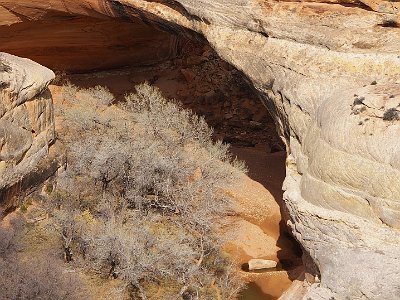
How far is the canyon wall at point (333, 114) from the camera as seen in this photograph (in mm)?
7855

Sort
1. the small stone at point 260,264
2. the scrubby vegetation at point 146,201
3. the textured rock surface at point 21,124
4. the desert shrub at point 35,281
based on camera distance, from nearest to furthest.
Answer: the desert shrub at point 35,281, the scrubby vegetation at point 146,201, the textured rock surface at point 21,124, the small stone at point 260,264

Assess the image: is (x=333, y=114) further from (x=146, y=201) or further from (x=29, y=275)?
(x=29, y=275)

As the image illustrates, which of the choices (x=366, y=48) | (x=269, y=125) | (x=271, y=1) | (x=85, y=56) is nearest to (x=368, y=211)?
(x=366, y=48)

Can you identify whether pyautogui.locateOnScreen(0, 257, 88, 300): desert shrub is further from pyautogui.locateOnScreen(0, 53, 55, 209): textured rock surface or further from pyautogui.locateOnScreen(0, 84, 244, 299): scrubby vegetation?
pyautogui.locateOnScreen(0, 53, 55, 209): textured rock surface

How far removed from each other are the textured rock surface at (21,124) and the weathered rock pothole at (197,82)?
14.8 ft

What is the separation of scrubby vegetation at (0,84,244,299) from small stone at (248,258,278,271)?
0.56 metres

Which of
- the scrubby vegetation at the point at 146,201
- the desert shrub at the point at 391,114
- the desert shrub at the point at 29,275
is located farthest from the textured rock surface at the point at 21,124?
the desert shrub at the point at 391,114

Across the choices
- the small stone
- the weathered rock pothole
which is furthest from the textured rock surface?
the small stone

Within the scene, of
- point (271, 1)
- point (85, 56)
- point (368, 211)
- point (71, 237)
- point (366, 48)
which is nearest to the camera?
point (368, 211)

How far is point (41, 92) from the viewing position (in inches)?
474

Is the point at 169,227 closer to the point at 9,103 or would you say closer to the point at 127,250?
the point at 127,250

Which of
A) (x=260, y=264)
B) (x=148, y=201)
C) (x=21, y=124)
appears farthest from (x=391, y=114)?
(x=21, y=124)

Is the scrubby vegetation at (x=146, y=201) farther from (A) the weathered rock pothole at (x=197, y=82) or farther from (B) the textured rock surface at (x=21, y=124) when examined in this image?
(A) the weathered rock pothole at (x=197, y=82)

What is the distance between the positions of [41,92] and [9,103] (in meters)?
1.16
